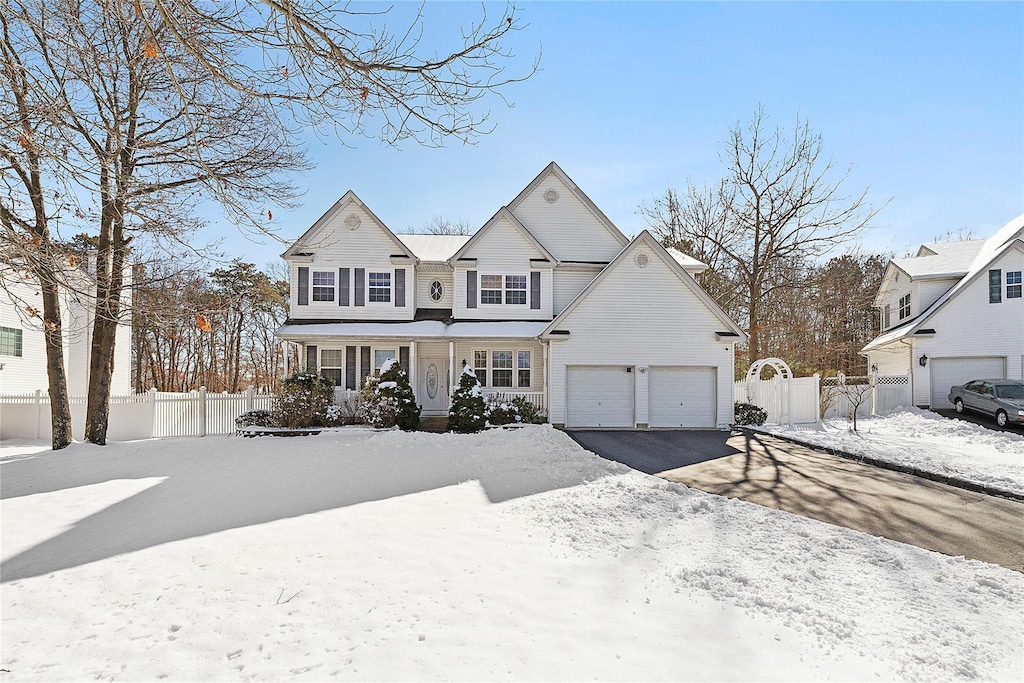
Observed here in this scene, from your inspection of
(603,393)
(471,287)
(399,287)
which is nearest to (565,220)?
(471,287)

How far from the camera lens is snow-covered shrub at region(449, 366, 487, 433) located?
657 inches

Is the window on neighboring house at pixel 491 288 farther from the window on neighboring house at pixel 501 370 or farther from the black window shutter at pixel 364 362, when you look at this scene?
the black window shutter at pixel 364 362

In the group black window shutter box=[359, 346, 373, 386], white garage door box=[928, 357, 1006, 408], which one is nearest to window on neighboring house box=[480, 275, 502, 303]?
black window shutter box=[359, 346, 373, 386]

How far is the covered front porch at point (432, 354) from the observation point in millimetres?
19453

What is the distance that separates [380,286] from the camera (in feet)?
68.4

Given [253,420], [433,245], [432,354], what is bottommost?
[253,420]

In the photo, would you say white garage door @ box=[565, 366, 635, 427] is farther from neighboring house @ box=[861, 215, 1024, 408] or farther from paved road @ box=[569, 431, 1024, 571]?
neighboring house @ box=[861, 215, 1024, 408]

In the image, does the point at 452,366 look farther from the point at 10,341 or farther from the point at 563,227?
the point at 10,341

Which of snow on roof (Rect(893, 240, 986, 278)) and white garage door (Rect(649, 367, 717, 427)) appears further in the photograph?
snow on roof (Rect(893, 240, 986, 278))

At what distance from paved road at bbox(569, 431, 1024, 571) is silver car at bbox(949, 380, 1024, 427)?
29.2 ft

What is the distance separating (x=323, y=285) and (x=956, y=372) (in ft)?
81.0

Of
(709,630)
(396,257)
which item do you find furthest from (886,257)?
(709,630)

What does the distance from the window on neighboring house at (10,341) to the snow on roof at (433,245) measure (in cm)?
1332

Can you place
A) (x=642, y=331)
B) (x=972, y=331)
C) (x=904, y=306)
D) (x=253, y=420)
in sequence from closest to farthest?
(x=253, y=420)
(x=642, y=331)
(x=972, y=331)
(x=904, y=306)
